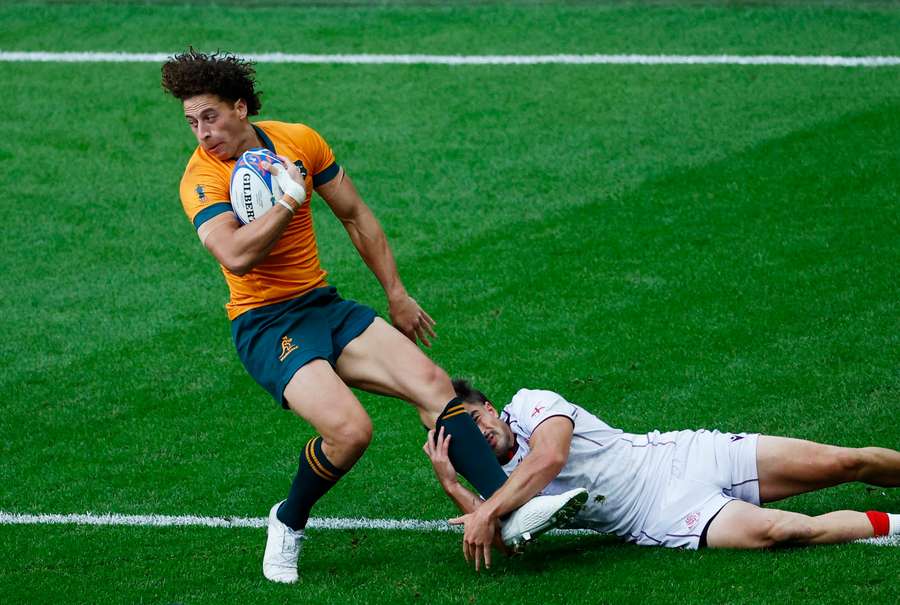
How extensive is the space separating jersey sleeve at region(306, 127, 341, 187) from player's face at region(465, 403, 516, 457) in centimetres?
139

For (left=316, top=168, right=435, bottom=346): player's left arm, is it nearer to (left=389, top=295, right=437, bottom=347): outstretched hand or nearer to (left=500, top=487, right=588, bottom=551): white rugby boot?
(left=389, top=295, right=437, bottom=347): outstretched hand

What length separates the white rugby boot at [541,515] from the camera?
572 centimetres

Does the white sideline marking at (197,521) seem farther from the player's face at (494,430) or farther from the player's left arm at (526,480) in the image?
the player's left arm at (526,480)

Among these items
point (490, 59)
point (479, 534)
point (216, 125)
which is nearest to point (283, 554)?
point (479, 534)

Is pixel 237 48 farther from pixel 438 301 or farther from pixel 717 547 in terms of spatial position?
pixel 717 547

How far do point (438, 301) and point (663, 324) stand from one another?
172 cm

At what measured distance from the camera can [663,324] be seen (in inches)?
361

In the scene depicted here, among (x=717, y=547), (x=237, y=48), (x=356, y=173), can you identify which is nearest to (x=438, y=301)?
(x=356, y=173)

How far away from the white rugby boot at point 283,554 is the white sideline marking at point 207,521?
0.75m

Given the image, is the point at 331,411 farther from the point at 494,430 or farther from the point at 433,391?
the point at 494,430

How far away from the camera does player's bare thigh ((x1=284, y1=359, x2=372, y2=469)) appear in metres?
5.90

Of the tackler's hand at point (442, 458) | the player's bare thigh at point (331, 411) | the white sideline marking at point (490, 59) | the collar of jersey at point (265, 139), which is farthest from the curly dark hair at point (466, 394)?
the white sideline marking at point (490, 59)

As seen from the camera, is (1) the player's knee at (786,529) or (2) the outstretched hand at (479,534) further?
(1) the player's knee at (786,529)

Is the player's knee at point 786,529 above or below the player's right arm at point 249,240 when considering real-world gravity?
below
